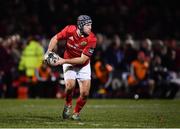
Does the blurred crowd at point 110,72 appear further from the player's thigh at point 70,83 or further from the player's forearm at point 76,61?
the player's forearm at point 76,61

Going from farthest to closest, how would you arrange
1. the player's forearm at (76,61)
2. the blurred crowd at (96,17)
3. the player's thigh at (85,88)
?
the blurred crowd at (96,17)
the player's thigh at (85,88)
the player's forearm at (76,61)

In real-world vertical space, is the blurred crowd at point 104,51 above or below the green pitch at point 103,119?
above

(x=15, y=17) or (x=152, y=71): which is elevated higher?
(x=15, y=17)

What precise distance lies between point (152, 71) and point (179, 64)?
3.80ft

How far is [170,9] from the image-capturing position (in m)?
29.3

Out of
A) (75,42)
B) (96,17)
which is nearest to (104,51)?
(96,17)

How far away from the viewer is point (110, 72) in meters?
25.2

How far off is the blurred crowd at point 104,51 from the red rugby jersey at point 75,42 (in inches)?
395

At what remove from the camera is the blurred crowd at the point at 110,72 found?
2512 cm

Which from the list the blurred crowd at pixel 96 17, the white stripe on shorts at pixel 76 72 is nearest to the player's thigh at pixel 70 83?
the white stripe on shorts at pixel 76 72

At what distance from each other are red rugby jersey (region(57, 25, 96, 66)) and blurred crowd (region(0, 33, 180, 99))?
1000 centimetres

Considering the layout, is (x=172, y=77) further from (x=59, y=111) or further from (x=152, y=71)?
(x=59, y=111)

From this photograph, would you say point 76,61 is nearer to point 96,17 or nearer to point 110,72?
point 110,72

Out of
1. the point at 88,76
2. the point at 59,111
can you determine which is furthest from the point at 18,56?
the point at 88,76
